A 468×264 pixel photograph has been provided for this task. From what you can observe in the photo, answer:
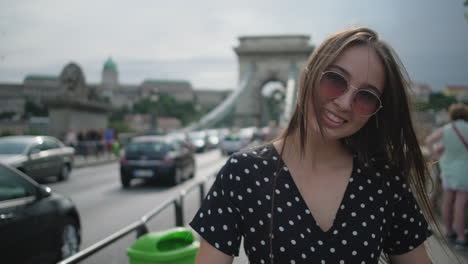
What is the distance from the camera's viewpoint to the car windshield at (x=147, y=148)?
1250cm

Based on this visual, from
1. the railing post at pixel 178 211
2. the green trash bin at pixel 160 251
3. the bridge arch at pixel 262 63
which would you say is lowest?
the railing post at pixel 178 211

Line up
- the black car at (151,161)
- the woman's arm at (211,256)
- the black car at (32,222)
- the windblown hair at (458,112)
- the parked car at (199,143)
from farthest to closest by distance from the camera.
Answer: the parked car at (199,143)
the black car at (151,161)
the windblown hair at (458,112)
the black car at (32,222)
the woman's arm at (211,256)

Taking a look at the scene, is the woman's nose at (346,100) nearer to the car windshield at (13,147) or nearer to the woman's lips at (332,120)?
the woman's lips at (332,120)

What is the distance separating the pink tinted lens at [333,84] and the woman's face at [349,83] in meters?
0.01

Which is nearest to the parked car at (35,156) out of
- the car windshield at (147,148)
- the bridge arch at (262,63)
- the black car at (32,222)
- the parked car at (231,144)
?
the car windshield at (147,148)

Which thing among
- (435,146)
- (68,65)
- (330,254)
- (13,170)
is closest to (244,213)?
(330,254)

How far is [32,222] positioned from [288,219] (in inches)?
127

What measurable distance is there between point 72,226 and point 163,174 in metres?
7.44

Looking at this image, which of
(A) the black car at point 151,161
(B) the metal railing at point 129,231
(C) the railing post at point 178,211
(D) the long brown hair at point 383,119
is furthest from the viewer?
(A) the black car at point 151,161

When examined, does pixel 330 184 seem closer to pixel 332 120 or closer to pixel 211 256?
pixel 332 120

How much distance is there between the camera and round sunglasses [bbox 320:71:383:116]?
1505mm

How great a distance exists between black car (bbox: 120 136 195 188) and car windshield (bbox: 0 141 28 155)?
241 cm

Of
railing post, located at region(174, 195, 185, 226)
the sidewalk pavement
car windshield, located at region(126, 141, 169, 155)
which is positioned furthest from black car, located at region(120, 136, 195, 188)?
railing post, located at region(174, 195, 185, 226)

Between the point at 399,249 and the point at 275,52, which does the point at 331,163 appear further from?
the point at 275,52
